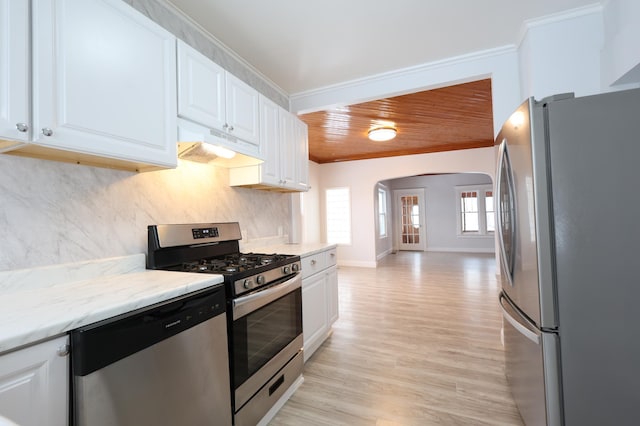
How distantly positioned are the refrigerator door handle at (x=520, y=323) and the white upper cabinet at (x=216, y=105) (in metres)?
1.96

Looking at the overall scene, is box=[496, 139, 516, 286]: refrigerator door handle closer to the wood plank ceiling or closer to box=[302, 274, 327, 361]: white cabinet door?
box=[302, 274, 327, 361]: white cabinet door

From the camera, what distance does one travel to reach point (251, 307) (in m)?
1.58

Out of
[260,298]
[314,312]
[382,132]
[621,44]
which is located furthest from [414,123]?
[260,298]

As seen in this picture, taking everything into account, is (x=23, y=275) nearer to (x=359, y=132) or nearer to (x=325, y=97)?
(x=325, y=97)

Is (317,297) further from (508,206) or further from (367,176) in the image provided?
(367,176)

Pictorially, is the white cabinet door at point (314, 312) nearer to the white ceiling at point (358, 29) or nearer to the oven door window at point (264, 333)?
the oven door window at point (264, 333)

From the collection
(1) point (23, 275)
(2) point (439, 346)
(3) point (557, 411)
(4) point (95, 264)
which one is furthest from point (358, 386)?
(1) point (23, 275)

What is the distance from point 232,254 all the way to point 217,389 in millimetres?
1067

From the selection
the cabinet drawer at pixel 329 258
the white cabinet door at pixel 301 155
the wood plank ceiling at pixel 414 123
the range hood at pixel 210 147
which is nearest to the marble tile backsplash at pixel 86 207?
Answer: the range hood at pixel 210 147

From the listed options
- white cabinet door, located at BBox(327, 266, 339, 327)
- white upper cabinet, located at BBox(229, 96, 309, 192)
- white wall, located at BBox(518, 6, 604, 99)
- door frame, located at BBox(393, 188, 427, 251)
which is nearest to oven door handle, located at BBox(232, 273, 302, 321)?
white cabinet door, located at BBox(327, 266, 339, 327)

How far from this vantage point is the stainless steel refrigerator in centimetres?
120

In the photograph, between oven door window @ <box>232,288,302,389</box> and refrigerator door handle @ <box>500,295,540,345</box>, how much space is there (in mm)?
1357

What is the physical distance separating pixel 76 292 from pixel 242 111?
1.48 metres

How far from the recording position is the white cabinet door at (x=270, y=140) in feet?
7.68
